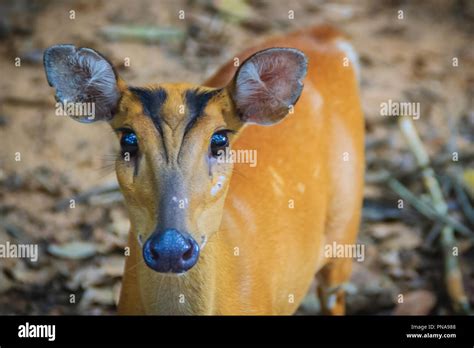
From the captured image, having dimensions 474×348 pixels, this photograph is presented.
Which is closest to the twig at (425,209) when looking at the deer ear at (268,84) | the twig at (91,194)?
the twig at (91,194)

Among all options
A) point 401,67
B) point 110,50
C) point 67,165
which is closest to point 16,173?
point 67,165

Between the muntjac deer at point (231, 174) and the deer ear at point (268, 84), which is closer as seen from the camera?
the muntjac deer at point (231, 174)

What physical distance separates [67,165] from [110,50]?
5.03 feet

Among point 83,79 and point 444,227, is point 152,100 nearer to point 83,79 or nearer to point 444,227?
point 83,79

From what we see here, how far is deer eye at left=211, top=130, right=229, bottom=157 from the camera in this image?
13.8 feet

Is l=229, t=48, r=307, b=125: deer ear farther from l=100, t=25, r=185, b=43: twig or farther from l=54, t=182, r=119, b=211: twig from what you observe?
l=100, t=25, r=185, b=43: twig

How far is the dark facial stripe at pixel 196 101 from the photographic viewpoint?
4160mm

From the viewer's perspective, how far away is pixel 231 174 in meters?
4.40

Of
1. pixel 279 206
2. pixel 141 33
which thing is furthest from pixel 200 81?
pixel 279 206

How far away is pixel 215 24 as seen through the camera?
8.89 metres

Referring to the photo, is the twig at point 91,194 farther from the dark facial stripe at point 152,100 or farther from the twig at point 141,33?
the dark facial stripe at point 152,100

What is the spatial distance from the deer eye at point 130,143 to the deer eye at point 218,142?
0.35 m

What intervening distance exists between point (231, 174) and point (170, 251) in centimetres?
67

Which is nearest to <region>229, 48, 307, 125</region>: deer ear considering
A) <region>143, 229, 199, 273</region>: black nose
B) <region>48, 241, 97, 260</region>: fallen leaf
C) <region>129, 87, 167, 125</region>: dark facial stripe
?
<region>129, 87, 167, 125</region>: dark facial stripe
